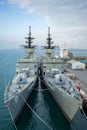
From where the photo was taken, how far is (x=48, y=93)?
36094mm

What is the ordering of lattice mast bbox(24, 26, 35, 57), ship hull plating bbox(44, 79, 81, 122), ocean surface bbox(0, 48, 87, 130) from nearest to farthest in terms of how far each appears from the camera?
ocean surface bbox(0, 48, 87, 130) → ship hull plating bbox(44, 79, 81, 122) → lattice mast bbox(24, 26, 35, 57)

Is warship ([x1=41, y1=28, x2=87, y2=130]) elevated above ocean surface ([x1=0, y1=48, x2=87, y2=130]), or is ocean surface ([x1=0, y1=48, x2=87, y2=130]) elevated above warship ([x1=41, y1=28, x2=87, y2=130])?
warship ([x1=41, y1=28, x2=87, y2=130])

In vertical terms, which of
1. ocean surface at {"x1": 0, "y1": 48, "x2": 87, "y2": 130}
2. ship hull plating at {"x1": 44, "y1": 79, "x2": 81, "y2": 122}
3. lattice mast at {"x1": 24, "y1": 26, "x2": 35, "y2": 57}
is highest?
lattice mast at {"x1": 24, "y1": 26, "x2": 35, "y2": 57}

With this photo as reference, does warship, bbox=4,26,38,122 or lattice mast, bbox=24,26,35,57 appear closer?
warship, bbox=4,26,38,122

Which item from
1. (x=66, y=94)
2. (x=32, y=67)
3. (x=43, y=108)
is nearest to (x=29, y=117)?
(x=43, y=108)

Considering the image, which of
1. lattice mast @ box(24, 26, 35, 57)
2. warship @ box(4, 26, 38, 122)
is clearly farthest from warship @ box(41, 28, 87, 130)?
lattice mast @ box(24, 26, 35, 57)

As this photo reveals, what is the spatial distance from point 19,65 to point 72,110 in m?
17.8

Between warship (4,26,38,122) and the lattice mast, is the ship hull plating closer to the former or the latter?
warship (4,26,38,122)

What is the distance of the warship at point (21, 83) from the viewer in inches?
882

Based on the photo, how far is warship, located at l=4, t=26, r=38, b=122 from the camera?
73.5 ft

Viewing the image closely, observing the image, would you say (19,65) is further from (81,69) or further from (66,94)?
(81,69)

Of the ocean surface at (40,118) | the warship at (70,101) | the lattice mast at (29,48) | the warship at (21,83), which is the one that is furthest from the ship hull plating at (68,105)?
the lattice mast at (29,48)

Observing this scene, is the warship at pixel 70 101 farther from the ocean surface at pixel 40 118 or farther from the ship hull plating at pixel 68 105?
the ocean surface at pixel 40 118

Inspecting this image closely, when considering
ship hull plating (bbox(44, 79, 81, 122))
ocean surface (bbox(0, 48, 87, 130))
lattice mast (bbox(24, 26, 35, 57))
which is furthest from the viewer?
lattice mast (bbox(24, 26, 35, 57))
